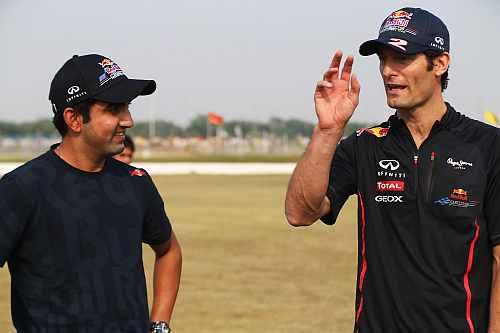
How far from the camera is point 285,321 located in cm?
880

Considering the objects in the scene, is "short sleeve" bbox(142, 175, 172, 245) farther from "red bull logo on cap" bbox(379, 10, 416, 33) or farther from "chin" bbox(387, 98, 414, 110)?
"red bull logo on cap" bbox(379, 10, 416, 33)

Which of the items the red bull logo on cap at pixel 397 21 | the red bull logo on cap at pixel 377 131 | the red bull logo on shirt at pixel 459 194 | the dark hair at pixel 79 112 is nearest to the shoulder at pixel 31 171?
the dark hair at pixel 79 112

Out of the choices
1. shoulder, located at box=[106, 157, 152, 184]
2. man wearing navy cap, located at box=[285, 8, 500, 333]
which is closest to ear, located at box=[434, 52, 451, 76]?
man wearing navy cap, located at box=[285, 8, 500, 333]

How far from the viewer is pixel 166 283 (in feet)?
13.5

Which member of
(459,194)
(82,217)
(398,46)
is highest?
(398,46)

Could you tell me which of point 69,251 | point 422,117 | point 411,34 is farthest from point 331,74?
point 69,251

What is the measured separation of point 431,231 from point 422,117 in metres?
0.53

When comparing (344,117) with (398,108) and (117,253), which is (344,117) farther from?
(117,253)

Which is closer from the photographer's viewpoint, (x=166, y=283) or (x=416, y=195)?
(x=416, y=195)

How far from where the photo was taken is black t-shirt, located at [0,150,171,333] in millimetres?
3555

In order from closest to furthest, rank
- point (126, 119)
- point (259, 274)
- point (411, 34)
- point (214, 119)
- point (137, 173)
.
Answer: point (411, 34) < point (126, 119) < point (137, 173) < point (259, 274) < point (214, 119)

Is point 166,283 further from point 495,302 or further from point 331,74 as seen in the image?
point 495,302

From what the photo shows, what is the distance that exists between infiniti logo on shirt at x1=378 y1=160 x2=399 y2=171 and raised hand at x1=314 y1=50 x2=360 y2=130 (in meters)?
0.36

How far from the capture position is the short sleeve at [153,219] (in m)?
3.96
